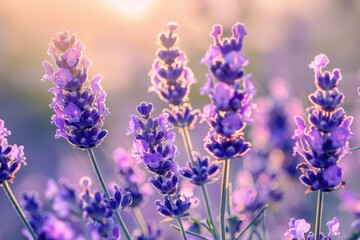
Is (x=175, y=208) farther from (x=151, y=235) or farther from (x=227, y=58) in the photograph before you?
(x=227, y=58)

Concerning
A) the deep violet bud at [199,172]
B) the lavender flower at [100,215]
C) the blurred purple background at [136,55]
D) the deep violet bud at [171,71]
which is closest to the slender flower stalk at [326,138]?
the deep violet bud at [199,172]

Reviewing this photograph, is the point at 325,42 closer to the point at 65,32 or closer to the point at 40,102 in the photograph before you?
the point at 40,102

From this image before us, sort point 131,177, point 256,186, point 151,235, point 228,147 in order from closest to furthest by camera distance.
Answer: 1. point 228,147
2. point 151,235
3. point 131,177
4. point 256,186

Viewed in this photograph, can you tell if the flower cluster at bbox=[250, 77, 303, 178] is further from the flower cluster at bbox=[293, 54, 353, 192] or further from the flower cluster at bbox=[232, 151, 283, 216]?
the flower cluster at bbox=[293, 54, 353, 192]

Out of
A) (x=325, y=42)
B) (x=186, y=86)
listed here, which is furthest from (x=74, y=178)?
(x=325, y=42)

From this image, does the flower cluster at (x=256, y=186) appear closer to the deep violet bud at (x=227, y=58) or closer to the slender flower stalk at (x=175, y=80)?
the slender flower stalk at (x=175, y=80)

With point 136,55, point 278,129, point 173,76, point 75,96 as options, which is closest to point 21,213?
point 75,96
